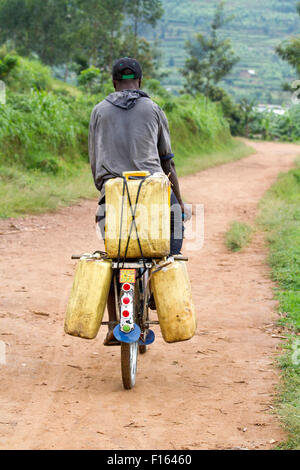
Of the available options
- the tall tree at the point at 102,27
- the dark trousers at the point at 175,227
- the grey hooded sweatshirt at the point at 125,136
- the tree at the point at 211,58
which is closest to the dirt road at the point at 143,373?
the dark trousers at the point at 175,227

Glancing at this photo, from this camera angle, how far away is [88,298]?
3.71m

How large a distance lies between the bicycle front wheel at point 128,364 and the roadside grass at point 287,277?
2.85 ft

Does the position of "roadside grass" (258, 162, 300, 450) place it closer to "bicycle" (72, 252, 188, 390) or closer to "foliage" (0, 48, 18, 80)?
"bicycle" (72, 252, 188, 390)

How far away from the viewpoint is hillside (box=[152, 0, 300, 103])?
365 ft

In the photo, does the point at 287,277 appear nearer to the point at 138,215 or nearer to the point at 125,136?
the point at 125,136

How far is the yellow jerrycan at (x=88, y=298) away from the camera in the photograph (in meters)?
3.69

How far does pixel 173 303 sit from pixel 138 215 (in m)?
0.54

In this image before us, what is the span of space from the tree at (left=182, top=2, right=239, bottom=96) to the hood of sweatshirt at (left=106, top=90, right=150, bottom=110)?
128ft

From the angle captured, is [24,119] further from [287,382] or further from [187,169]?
[287,382]

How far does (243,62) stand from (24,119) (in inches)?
4500

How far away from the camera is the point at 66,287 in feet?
21.2

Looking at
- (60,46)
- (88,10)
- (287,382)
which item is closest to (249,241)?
(287,382)

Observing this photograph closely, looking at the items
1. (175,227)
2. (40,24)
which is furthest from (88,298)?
(40,24)

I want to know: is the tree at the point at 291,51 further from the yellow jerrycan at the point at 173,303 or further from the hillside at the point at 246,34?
the hillside at the point at 246,34
